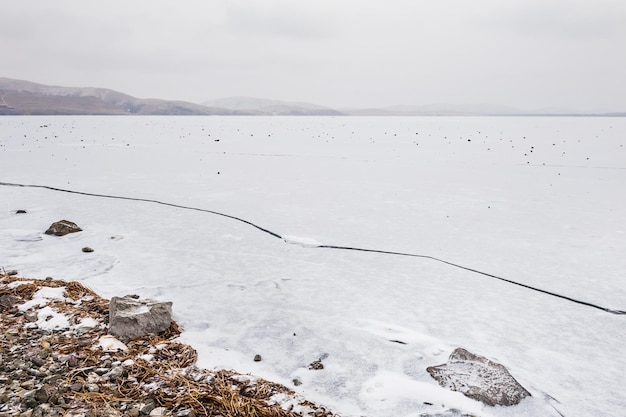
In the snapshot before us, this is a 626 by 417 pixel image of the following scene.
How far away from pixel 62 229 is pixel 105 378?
437 cm

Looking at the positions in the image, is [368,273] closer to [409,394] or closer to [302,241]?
[302,241]

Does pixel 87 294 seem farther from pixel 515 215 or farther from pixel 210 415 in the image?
pixel 515 215

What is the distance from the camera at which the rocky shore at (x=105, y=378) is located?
98.4 inches

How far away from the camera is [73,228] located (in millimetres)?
6477

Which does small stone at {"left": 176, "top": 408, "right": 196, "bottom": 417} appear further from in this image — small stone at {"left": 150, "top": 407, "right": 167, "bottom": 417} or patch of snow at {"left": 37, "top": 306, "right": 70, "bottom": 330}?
patch of snow at {"left": 37, "top": 306, "right": 70, "bottom": 330}

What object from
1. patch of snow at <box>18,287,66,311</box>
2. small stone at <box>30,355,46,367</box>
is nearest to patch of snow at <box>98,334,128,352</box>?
small stone at <box>30,355,46,367</box>

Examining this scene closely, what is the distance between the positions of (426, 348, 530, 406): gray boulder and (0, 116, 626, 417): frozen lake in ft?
0.25

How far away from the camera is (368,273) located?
508 cm

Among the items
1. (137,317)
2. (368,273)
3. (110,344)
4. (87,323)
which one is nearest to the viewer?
(110,344)

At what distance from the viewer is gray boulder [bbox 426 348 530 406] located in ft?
8.99

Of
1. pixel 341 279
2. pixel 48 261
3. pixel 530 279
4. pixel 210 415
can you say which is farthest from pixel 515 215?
pixel 48 261

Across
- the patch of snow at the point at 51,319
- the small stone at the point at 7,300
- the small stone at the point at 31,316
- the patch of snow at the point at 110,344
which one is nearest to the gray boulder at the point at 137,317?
the patch of snow at the point at 110,344

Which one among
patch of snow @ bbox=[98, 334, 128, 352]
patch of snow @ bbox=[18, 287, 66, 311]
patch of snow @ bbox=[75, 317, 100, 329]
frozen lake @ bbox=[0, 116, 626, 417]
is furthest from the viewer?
patch of snow @ bbox=[18, 287, 66, 311]

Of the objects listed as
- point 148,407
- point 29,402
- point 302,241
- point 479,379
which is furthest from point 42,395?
point 302,241
